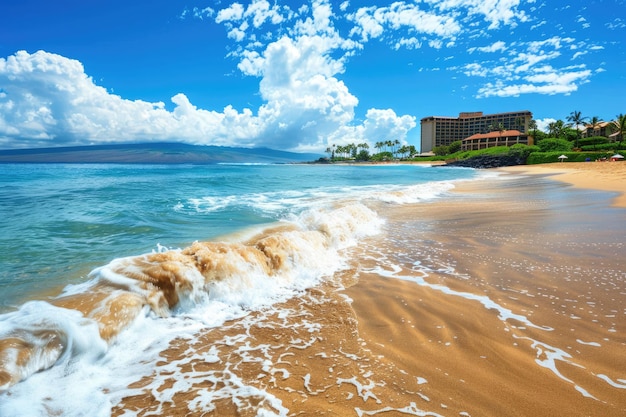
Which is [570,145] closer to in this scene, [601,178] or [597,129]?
[597,129]

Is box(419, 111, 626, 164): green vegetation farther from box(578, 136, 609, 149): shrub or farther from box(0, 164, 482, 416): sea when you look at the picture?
box(0, 164, 482, 416): sea

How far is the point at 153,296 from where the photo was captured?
4555 mm

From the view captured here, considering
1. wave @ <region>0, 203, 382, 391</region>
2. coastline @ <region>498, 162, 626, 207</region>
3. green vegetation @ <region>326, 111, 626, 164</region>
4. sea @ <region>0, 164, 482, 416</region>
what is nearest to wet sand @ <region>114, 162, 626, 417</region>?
sea @ <region>0, 164, 482, 416</region>

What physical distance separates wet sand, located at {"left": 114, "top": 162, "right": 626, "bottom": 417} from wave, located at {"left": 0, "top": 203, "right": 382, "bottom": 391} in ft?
2.24

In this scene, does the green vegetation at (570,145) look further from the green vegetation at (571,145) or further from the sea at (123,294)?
the sea at (123,294)

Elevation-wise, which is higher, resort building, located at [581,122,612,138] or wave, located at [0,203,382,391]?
resort building, located at [581,122,612,138]

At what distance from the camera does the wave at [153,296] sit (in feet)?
11.1

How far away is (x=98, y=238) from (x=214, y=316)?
640cm

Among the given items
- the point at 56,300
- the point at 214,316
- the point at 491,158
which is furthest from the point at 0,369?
the point at 491,158

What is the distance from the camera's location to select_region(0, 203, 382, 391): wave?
3391 mm

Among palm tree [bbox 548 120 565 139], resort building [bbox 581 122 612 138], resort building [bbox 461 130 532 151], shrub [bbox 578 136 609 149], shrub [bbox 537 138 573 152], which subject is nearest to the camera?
shrub [bbox 578 136 609 149]

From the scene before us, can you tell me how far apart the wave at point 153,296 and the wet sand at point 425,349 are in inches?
26.9

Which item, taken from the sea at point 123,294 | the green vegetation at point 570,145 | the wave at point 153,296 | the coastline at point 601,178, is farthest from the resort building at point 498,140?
the wave at point 153,296

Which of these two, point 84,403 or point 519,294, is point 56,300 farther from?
point 519,294
